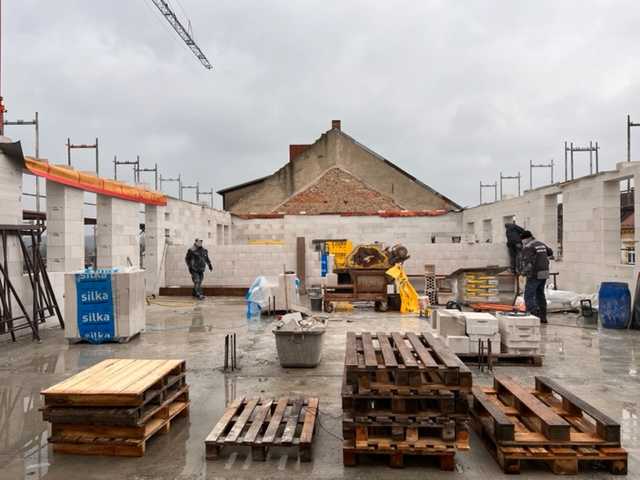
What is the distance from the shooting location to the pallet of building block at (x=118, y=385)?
4.56 m

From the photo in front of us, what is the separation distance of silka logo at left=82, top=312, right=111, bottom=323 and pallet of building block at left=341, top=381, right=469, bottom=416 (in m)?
6.48

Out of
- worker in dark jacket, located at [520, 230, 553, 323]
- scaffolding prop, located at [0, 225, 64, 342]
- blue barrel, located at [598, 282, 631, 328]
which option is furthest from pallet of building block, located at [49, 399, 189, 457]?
blue barrel, located at [598, 282, 631, 328]

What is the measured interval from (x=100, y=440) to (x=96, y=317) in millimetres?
5303

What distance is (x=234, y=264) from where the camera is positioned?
18094 millimetres

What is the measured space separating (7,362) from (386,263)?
874 centimetres

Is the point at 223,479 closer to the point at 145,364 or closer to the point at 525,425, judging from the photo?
the point at 145,364

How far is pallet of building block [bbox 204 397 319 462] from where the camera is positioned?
4426mm

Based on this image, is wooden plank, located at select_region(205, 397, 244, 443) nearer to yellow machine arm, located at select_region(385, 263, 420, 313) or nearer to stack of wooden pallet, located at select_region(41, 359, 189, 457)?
stack of wooden pallet, located at select_region(41, 359, 189, 457)

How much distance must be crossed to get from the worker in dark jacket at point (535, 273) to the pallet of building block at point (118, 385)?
8244 millimetres

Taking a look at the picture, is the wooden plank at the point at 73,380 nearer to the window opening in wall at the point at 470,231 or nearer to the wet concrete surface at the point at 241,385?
the wet concrete surface at the point at 241,385

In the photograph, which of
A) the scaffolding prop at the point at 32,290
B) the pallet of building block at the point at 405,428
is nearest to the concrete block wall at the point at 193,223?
the scaffolding prop at the point at 32,290

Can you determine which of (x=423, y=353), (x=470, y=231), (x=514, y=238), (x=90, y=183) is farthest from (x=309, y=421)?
(x=470, y=231)

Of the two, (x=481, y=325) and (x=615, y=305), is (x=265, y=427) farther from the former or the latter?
(x=615, y=305)

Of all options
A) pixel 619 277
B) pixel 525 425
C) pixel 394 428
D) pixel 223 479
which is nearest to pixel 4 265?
pixel 223 479
